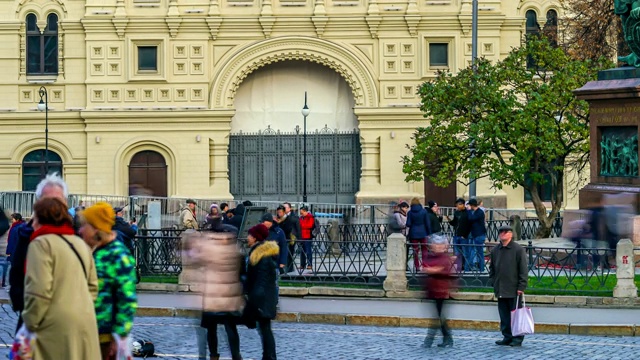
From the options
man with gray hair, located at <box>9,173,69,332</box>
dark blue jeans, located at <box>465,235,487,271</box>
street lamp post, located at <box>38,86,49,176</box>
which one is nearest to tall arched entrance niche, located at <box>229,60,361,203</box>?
street lamp post, located at <box>38,86,49,176</box>

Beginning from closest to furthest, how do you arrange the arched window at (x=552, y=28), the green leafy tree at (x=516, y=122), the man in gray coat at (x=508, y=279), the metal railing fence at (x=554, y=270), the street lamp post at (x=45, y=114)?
the man in gray coat at (x=508, y=279) < the metal railing fence at (x=554, y=270) < the green leafy tree at (x=516, y=122) < the arched window at (x=552, y=28) < the street lamp post at (x=45, y=114)

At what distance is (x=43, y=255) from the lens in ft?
30.9

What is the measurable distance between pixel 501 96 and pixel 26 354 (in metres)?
28.8

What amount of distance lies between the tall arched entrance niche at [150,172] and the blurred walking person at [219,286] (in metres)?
34.9

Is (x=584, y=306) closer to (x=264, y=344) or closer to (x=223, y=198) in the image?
(x=264, y=344)

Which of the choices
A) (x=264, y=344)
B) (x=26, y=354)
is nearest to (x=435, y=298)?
(x=264, y=344)

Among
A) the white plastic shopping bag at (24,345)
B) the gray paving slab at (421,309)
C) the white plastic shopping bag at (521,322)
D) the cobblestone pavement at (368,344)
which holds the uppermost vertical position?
the white plastic shopping bag at (24,345)

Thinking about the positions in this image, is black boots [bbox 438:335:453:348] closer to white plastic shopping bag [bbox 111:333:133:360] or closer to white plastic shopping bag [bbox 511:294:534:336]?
white plastic shopping bag [bbox 511:294:534:336]

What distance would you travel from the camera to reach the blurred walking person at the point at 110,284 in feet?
35.2

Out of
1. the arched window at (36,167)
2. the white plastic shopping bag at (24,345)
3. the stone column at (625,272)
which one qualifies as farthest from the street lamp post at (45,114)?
the white plastic shopping bag at (24,345)

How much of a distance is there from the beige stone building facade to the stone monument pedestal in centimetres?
2244

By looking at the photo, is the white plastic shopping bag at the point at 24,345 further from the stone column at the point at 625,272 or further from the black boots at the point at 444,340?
the stone column at the point at 625,272

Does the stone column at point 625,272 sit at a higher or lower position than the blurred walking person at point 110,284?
lower

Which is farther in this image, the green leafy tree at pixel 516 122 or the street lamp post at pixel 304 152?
the street lamp post at pixel 304 152
